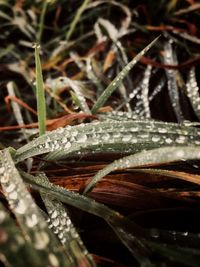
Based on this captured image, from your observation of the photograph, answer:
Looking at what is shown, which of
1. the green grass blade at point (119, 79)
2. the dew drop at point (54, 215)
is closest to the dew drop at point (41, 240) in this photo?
the dew drop at point (54, 215)

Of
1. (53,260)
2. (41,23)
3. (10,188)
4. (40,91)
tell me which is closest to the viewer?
(53,260)

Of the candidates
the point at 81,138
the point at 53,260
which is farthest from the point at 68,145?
the point at 53,260

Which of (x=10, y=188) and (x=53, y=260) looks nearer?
(x=53, y=260)

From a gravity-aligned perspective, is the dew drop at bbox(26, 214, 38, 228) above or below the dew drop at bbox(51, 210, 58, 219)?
above

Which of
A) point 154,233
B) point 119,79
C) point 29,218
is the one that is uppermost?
point 119,79

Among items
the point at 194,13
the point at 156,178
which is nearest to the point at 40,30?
the point at 194,13

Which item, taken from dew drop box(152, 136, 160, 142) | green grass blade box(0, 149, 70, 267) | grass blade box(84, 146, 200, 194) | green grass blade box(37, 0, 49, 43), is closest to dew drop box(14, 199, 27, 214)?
green grass blade box(0, 149, 70, 267)

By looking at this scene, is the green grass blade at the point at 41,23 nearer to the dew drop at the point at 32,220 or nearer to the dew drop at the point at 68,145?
the dew drop at the point at 68,145

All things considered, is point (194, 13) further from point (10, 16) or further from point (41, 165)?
point (41, 165)

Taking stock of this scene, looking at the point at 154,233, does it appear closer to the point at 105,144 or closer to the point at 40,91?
the point at 105,144

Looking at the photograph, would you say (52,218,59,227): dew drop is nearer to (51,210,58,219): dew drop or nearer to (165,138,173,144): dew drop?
(51,210,58,219): dew drop
